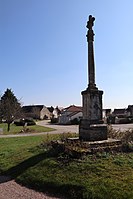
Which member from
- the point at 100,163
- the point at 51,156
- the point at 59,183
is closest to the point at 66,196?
the point at 59,183

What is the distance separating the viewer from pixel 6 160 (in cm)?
1098

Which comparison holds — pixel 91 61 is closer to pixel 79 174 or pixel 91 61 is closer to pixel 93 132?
pixel 93 132

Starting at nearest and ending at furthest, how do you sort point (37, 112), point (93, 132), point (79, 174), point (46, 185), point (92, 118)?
point (46, 185), point (79, 174), point (93, 132), point (92, 118), point (37, 112)

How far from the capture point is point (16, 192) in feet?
23.4

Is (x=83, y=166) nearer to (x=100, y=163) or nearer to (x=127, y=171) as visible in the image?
(x=100, y=163)

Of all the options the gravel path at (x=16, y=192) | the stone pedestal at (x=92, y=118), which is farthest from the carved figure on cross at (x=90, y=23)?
the gravel path at (x=16, y=192)

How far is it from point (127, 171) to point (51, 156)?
115 inches

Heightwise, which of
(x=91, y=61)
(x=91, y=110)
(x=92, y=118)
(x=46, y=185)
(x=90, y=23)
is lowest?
(x=46, y=185)

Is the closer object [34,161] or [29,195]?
[29,195]

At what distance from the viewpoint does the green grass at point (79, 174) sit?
21.6ft

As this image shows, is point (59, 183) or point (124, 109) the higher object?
point (124, 109)

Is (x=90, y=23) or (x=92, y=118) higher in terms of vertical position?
(x=90, y=23)

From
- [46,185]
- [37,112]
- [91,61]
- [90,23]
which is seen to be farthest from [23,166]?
[37,112]

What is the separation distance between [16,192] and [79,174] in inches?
69.9
